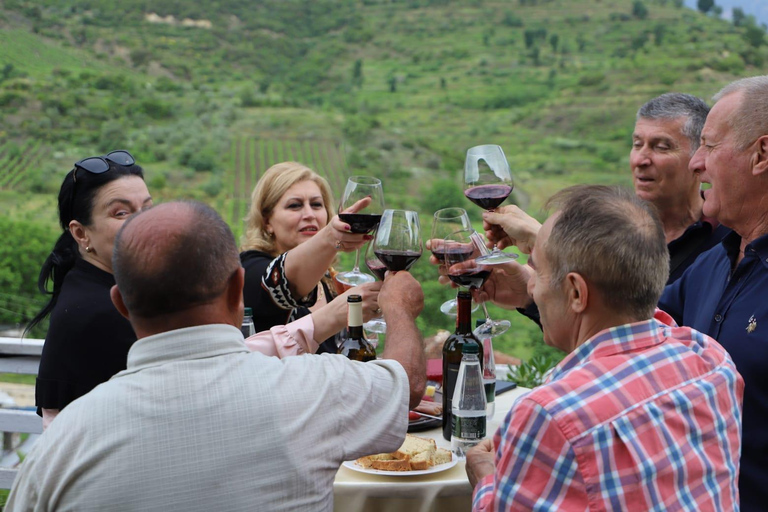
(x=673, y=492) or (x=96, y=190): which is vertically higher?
(x=96, y=190)

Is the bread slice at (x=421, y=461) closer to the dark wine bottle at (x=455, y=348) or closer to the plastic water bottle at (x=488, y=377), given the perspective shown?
the dark wine bottle at (x=455, y=348)

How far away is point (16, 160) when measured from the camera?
2528cm

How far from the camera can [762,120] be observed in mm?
1977

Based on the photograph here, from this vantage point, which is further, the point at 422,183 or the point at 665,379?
the point at 422,183

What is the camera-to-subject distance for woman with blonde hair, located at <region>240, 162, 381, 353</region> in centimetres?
240

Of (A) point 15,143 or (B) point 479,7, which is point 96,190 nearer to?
(A) point 15,143

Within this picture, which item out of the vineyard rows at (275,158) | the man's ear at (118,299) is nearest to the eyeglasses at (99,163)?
the man's ear at (118,299)

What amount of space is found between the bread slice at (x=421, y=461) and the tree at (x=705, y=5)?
39.3 m

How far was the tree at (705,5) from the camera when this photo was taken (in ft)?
119

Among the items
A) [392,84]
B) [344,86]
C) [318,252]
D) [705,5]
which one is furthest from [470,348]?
[705,5]

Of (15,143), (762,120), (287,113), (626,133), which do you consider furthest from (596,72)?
(762,120)

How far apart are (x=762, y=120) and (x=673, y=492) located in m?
1.13

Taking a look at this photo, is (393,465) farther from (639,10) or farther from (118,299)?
(639,10)

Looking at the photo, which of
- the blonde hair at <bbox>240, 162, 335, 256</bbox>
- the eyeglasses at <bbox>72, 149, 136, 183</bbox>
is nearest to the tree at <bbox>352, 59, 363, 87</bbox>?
the blonde hair at <bbox>240, 162, 335, 256</bbox>
